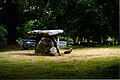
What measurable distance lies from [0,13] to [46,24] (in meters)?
12.7

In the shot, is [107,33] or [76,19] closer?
[76,19]

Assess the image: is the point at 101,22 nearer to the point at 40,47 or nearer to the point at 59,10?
the point at 59,10

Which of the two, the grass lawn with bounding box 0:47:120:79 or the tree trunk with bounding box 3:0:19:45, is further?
the tree trunk with bounding box 3:0:19:45

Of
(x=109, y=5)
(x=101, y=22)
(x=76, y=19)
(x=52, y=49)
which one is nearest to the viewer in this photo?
(x=109, y=5)

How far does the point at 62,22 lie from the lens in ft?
142

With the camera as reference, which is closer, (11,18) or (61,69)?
(61,69)

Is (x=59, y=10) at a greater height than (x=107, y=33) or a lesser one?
greater

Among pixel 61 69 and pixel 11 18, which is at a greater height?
pixel 11 18

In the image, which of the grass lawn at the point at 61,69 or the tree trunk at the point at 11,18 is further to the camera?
the tree trunk at the point at 11,18

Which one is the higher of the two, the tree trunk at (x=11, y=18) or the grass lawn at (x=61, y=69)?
the tree trunk at (x=11, y=18)

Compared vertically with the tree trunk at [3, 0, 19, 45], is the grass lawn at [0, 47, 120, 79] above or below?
below

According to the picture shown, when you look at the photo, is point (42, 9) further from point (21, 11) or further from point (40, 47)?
point (40, 47)

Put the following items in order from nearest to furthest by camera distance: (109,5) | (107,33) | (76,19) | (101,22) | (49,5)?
(109,5)
(49,5)
(101,22)
(76,19)
(107,33)

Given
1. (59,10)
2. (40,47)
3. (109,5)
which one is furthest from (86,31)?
(109,5)
